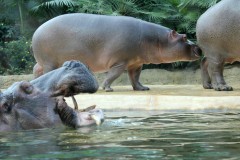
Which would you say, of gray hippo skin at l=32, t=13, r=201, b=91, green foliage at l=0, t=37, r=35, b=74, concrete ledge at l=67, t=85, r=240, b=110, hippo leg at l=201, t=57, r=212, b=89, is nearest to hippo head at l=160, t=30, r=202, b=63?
gray hippo skin at l=32, t=13, r=201, b=91

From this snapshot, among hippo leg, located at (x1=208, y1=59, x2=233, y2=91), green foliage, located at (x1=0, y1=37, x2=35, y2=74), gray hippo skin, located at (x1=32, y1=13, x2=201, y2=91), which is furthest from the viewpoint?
green foliage, located at (x1=0, y1=37, x2=35, y2=74)

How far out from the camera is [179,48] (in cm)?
954

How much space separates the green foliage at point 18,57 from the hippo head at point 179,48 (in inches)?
315

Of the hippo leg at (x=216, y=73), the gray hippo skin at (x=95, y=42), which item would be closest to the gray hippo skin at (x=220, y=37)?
the hippo leg at (x=216, y=73)

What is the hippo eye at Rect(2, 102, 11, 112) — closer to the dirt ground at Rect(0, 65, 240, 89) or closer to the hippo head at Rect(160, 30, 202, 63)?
the hippo head at Rect(160, 30, 202, 63)

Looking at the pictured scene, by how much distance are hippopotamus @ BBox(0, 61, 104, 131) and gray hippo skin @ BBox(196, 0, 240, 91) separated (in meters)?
4.80

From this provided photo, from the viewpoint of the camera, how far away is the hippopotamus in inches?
148

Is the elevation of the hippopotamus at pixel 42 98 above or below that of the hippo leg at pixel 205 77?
above

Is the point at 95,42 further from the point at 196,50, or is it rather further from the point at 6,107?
the point at 6,107

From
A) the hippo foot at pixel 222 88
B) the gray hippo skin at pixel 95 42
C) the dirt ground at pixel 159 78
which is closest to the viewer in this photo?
the hippo foot at pixel 222 88

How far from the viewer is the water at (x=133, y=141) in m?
2.70

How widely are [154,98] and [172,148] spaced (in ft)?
11.4

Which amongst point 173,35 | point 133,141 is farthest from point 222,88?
point 133,141

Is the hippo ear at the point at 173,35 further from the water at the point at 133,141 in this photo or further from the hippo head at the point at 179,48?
the water at the point at 133,141
